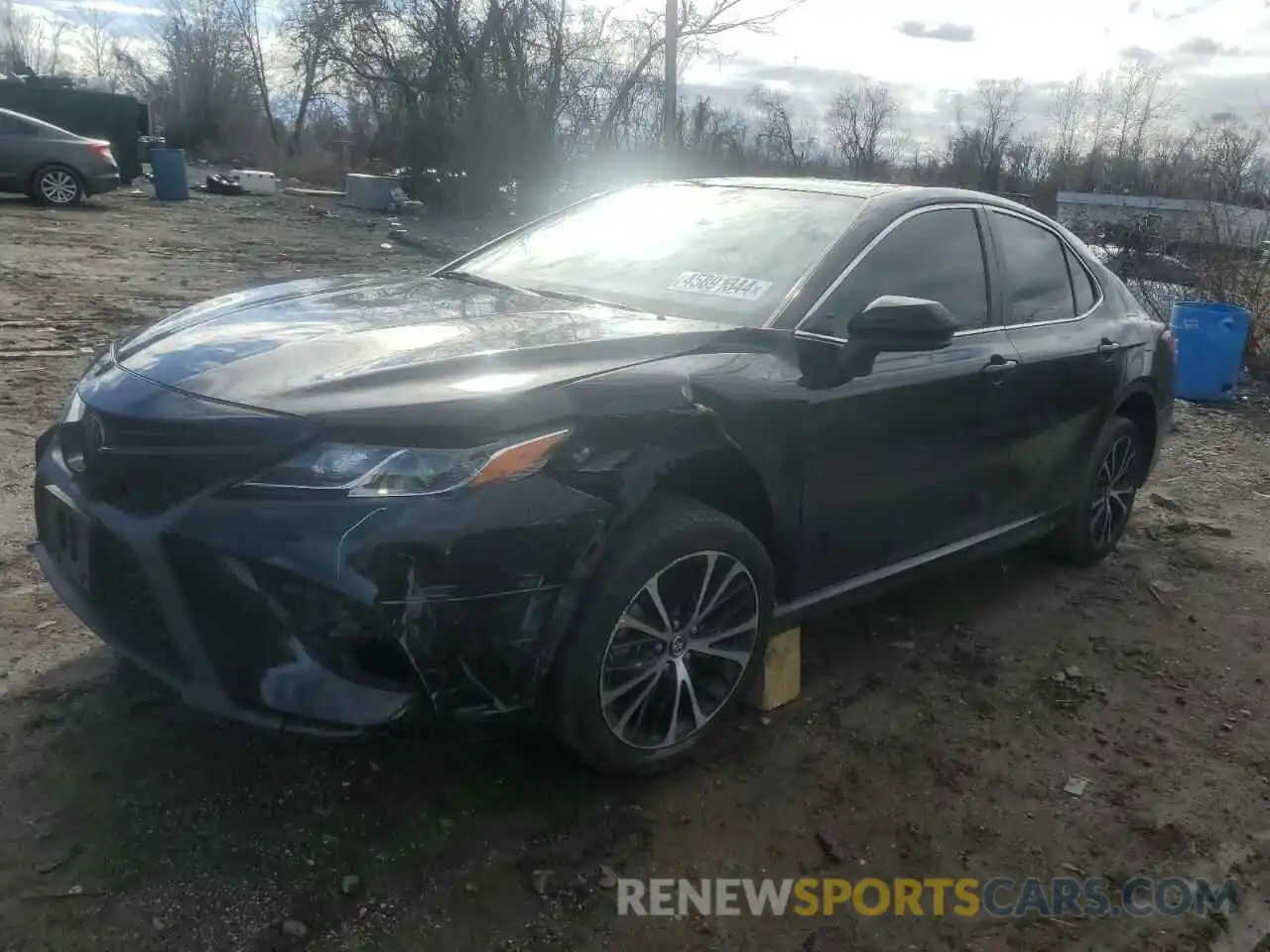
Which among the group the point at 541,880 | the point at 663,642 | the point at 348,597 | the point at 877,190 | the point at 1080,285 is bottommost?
the point at 541,880

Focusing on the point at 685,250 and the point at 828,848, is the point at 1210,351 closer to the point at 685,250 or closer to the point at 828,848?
the point at 685,250

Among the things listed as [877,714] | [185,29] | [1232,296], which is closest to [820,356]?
[877,714]

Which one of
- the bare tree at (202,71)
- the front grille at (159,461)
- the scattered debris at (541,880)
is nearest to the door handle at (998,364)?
the scattered debris at (541,880)

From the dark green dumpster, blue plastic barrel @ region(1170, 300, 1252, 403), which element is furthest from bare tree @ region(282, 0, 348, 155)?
blue plastic barrel @ region(1170, 300, 1252, 403)

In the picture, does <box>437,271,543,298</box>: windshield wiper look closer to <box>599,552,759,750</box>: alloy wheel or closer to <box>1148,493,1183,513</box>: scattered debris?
<box>599,552,759,750</box>: alloy wheel

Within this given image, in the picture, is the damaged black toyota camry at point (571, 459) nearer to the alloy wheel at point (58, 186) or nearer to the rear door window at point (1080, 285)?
the rear door window at point (1080, 285)

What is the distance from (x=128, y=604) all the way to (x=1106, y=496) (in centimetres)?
400

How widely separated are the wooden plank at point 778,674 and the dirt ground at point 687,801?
7cm

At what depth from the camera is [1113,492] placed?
484 centimetres

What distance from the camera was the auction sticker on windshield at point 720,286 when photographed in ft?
10.8

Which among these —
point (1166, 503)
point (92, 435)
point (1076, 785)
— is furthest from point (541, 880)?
point (1166, 503)

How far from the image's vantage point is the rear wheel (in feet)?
58.0

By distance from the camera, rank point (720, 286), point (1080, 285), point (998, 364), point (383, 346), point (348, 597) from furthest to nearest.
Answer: point (1080, 285) → point (998, 364) → point (720, 286) → point (383, 346) → point (348, 597)

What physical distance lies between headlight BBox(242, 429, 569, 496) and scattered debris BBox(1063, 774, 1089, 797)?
1.95 metres
